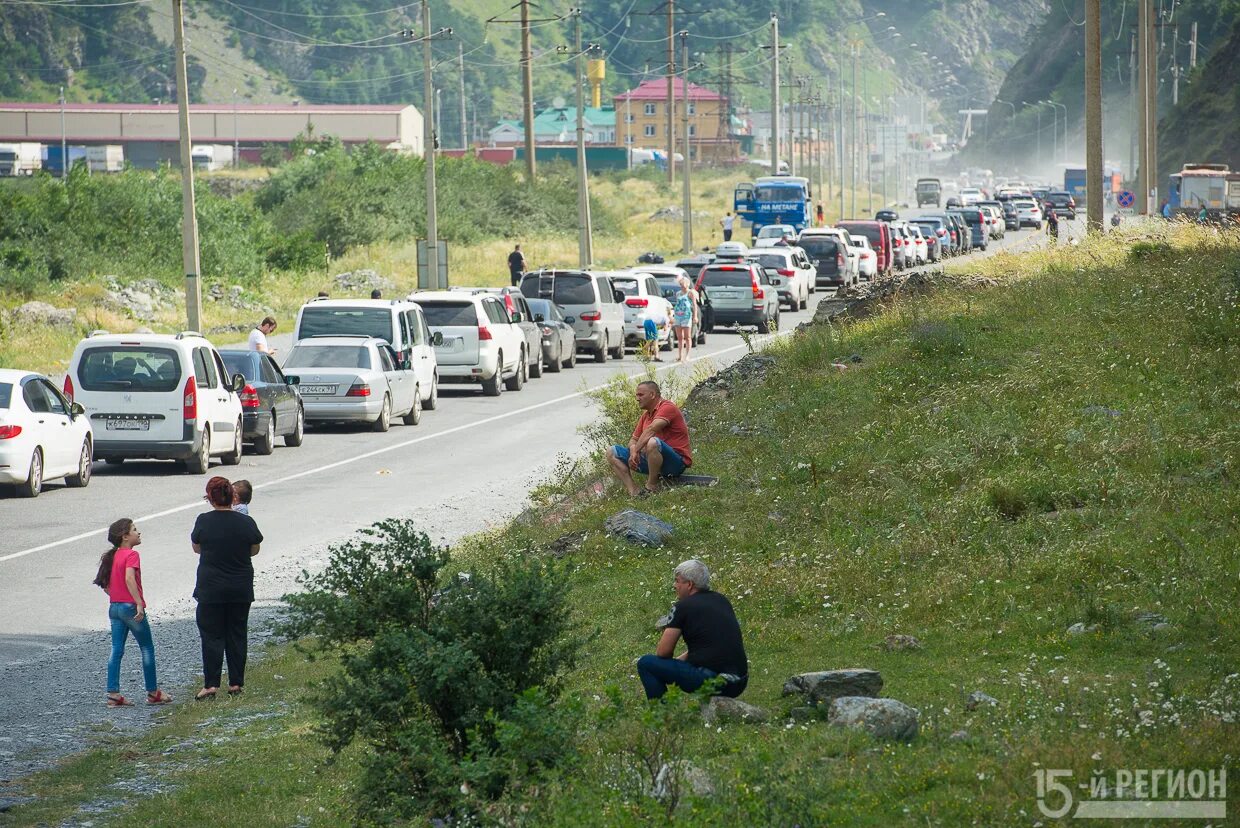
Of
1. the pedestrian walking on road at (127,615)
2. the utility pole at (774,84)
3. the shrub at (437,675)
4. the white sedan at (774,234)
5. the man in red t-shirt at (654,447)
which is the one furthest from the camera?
the utility pole at (774,84)

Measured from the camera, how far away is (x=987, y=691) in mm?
9406

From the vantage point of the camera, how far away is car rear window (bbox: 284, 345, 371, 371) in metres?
26.6

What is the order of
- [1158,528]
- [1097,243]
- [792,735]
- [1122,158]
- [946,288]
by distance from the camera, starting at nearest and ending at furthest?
[792,735], [1158,528], [946,288], [1097,243], [1122,158]

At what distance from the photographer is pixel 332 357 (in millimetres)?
26641

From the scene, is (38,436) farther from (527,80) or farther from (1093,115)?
(527,80)

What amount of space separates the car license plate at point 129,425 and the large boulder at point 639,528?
9177 millimetres

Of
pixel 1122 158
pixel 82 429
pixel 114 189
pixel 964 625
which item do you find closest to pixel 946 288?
pixel 82 429

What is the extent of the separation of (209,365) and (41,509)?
393 centimetres

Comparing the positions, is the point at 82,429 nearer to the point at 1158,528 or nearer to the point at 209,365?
the point at 209,365

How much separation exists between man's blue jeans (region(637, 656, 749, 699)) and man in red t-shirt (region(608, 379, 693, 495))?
6849mm

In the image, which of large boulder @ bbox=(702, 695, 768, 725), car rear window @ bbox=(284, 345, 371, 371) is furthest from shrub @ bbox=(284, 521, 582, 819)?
car rear window @ bbox=(284, 345, 371, 371)

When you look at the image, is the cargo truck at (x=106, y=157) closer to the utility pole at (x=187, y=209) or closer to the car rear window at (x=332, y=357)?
the utility pole at (x=187, y=209)

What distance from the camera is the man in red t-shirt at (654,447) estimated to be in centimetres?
1622

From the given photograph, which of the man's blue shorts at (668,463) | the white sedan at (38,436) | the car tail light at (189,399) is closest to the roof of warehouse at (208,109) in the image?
the car tail light at (189,399)
